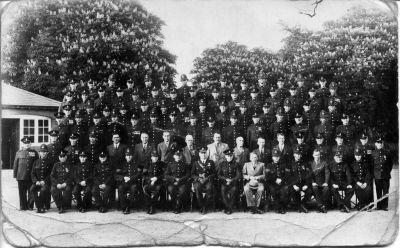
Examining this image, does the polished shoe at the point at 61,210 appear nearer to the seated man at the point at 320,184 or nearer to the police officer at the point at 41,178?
the police officer at the point at 41,178

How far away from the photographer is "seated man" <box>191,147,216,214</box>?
5.36m

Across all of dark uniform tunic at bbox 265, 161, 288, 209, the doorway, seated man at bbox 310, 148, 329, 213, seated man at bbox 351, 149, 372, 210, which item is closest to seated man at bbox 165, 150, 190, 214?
dark uniform tunic at bbox 265, 161, 288, 209

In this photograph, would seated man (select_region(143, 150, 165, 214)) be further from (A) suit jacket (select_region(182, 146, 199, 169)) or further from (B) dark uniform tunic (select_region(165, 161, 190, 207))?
(A) suit jacket (select_region(182, 146, 199, 169))

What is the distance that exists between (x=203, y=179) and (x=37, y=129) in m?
2.09

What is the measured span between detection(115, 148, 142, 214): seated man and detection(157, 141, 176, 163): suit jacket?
1.01ft

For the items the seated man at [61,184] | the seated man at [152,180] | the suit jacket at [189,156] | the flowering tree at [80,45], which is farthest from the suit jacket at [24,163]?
the suit jacket at [189,156]

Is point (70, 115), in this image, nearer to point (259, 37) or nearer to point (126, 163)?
point (126, 163)

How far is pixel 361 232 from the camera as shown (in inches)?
213

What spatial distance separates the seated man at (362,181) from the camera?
5.47 metres

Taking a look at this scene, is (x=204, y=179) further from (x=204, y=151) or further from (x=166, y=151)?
(x=166, y=151)

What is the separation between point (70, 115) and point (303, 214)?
3070 millimetres

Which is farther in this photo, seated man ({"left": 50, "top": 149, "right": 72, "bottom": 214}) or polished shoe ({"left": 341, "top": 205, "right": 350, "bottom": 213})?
polished shoe ({"left": 341, "top": 205, "right": 350, "bottom": 213})

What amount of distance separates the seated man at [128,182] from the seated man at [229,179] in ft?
3.27

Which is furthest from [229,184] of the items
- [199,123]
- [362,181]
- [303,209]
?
[362,181]
